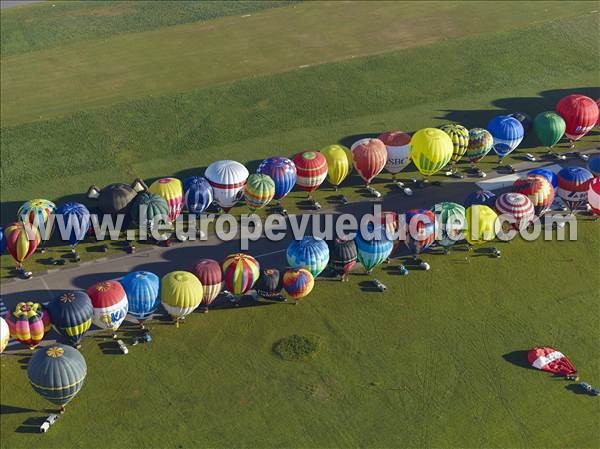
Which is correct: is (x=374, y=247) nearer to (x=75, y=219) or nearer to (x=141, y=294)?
(x=141, y=294)

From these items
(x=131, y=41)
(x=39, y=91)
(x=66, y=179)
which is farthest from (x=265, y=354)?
(x=131, y=41)

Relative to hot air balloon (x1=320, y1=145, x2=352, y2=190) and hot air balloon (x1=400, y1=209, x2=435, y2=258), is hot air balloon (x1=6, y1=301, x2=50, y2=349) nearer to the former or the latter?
hot air balloon (x1=400, y1=209, x2=435, y2=258)

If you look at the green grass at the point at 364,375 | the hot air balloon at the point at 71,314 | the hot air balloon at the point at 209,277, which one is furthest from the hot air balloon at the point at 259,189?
the hot air balloon at the point at 71,314

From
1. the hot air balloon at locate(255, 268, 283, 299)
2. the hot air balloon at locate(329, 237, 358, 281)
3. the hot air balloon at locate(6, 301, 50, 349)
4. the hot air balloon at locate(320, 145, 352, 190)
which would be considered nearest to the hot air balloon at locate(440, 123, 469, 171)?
the hot air balloon at locate(320, 145, 352, 190)

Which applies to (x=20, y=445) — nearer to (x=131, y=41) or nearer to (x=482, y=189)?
(x=482, y=189)

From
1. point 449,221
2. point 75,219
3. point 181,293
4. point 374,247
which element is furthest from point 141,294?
point 449,221
